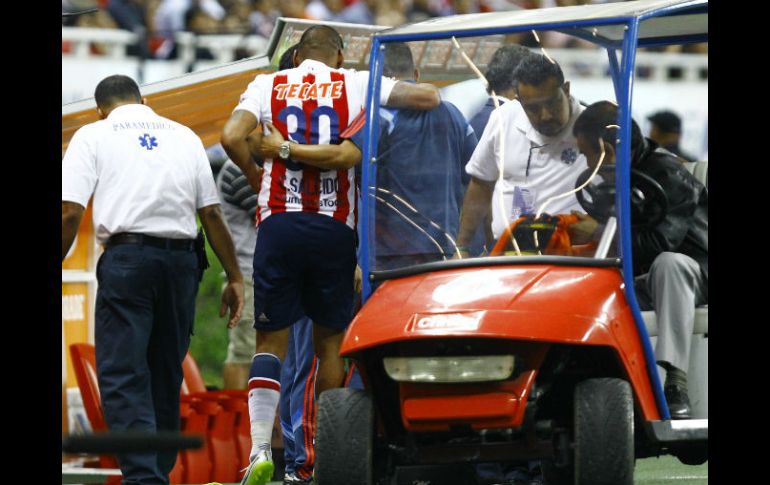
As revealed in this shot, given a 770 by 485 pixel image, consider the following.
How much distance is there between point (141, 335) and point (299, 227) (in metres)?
0.85

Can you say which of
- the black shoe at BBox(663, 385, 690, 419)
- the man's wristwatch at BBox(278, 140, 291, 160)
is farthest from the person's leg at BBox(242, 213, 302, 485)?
the black shoe at BBox(663, 385, 690, 419)

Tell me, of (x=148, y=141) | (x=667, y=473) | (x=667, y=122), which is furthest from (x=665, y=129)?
(x=148, y=141)

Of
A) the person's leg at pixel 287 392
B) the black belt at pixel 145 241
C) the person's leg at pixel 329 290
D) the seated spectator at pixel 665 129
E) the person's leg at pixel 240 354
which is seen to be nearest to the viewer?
the person's leg at pixel 329 290

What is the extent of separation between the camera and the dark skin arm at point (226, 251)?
7.79 meters

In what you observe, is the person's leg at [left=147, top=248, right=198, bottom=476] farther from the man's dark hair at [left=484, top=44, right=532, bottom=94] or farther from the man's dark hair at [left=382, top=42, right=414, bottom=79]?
the man's dark hair at [left=484, top=44, right=532, bottom=94]

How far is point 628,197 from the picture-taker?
6.56 meters

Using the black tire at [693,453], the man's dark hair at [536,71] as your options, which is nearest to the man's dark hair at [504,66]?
the man's dark hair at [536,71]

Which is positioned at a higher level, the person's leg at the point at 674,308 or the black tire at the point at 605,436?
the person's leg at the point at 674,308

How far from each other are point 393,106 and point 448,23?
1.51 feet

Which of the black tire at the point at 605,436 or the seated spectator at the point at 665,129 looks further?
the seated spectator at the point at 665,129

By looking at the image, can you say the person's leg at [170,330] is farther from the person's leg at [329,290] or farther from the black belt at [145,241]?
the person's leg at [329,290]

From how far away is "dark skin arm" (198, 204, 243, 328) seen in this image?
779cm

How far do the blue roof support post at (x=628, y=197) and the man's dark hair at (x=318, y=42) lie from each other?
1553 millimetres
